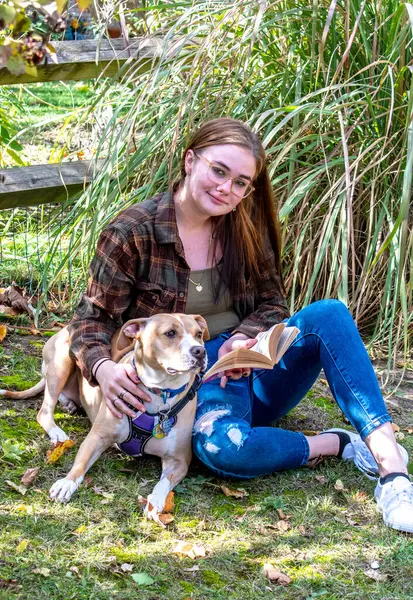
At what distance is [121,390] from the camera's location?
9.88 ft

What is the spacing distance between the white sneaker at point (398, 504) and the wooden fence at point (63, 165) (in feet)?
7.71

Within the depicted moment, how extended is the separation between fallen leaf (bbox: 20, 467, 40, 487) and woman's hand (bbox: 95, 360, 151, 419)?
37 cm

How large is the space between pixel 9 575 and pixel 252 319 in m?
1.46

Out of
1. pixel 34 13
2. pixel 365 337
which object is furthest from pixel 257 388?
pixel 34 13

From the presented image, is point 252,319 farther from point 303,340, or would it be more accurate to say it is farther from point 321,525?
point 321,525

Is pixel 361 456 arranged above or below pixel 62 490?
above

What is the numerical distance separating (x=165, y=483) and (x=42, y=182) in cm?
215

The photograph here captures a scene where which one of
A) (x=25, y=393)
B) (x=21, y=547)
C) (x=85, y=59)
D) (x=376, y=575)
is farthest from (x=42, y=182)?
(x=376, y=575)

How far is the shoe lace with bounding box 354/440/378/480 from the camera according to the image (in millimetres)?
3258

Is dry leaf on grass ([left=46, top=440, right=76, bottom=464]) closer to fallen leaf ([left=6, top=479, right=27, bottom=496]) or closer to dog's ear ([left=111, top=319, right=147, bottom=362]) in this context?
fallen leaf ([left=6, top=479, right=27, bottom=496])

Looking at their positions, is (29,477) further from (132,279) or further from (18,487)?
(132,279)

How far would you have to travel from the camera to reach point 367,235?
4.43 metres

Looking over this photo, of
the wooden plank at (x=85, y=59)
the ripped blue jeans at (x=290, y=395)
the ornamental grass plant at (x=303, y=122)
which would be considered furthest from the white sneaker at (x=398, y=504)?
the wooden plank at (x=85, y=59)

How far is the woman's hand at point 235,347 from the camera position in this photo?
3.21 m
